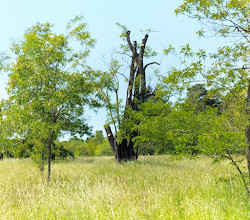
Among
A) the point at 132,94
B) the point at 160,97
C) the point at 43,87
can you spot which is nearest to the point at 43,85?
the point at 43,87

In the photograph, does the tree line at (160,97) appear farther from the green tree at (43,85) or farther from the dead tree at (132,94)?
the dead tree at (132,94)

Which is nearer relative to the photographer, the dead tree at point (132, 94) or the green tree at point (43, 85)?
the green tree at point (43, 85)

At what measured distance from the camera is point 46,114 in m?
7.65

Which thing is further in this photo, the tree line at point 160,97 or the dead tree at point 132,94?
the dead tree at point 132,94

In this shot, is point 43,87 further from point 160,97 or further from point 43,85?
point 160,97

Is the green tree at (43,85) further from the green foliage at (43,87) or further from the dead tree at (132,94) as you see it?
the dead tree at (132,94)

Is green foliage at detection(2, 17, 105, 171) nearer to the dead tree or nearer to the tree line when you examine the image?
the tree line

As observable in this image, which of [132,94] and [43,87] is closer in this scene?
[43,87]

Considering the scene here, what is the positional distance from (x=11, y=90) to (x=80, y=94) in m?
2.36

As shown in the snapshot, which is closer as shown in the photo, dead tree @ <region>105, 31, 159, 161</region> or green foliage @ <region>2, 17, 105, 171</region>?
green foliage @ <region>2, 17, 105, 171</region>

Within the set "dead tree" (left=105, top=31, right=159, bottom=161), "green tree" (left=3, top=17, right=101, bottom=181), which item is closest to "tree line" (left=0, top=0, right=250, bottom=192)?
"green tree" (left=3, top=17, right=101, bottom=181)

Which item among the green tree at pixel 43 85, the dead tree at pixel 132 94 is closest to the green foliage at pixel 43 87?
the green tree at pixel 43 85

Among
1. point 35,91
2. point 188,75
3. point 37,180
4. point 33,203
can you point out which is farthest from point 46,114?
point 188,75

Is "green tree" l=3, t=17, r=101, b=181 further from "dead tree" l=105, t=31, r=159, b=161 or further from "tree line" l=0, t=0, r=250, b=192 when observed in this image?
"dead tree" l=105, t=31, r=159, b=161
